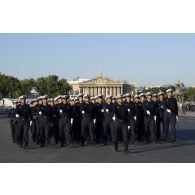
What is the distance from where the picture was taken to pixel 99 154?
43.4 feet

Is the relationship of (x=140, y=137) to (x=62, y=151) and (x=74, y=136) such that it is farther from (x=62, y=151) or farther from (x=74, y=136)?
(x=62, y=151)

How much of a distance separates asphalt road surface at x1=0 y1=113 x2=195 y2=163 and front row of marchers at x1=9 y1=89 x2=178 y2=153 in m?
0.61

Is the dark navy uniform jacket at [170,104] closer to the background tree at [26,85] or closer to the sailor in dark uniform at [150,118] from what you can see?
the sailor in dark uniform at [150,118]

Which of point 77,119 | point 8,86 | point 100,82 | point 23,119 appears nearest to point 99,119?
point 77,119

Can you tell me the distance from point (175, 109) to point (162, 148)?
7.14 feet

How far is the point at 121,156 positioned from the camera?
499 inches

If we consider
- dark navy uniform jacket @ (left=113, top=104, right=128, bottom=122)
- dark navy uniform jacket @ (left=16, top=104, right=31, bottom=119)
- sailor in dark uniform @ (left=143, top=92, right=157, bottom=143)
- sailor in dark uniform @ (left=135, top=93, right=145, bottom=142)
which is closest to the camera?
dark navy uniform jacket @ (left=113, top=104, right=128, bottom=122)

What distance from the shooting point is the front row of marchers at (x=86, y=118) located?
15752 millimetres

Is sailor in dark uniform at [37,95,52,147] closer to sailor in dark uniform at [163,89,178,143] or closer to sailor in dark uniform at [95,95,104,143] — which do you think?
sailor in dark uniform at [95,95,104,143]

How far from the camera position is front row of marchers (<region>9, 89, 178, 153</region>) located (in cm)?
1575

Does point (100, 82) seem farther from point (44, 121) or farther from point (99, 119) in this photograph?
point (44, 121)

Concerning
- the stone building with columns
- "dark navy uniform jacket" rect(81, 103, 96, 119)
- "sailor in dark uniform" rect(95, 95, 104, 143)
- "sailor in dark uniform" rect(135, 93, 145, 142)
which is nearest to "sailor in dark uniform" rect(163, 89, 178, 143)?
"sailor in dark uniform" rect(135, 93, 145, 142)

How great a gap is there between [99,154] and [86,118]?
320 centimetres

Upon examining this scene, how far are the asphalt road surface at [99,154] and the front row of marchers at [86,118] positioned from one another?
2.00ft
